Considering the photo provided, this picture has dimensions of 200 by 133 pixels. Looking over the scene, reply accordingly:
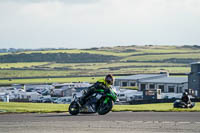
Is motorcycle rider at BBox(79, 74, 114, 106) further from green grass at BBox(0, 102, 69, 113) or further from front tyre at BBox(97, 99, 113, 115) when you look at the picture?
green grass at BBox(0, 102, 69, 113)

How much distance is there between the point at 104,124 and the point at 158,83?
9160 centimetres

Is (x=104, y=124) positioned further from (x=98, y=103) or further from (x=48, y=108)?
(x=48, y=108)

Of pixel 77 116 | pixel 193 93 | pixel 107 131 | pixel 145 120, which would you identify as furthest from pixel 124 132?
pixel 193 93

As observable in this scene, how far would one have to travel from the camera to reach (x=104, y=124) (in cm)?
1789

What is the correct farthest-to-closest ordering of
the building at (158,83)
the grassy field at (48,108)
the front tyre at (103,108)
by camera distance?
the building at (158,83), the grassy field at (48,108), the front tyre at (103,108)

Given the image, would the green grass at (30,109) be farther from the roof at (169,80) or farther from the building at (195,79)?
the roof at (169,80)

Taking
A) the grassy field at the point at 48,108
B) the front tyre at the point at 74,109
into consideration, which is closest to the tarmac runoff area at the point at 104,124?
the front tyre at the point at 74,109

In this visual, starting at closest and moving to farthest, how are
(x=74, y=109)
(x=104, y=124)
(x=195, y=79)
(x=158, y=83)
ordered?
(x=104, y=124), (x=74, y=109), (x=195, y=79), (x=158, y=83)

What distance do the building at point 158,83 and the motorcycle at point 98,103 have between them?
253 feet

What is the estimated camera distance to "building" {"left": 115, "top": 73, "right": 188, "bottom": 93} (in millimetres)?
102938

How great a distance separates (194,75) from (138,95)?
446 inches

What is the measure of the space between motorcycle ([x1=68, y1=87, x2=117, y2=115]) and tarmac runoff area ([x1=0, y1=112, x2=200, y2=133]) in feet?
2.56

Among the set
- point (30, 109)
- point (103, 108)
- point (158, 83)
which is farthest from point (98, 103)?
point (158, 83)

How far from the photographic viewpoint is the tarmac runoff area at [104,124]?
1659 centimetres
